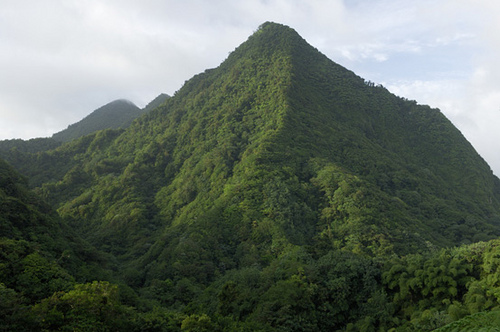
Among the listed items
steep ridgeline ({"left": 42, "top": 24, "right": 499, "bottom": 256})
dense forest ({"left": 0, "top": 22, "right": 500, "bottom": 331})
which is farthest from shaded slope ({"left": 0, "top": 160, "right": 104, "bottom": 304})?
steep ridgeline ({"left": 42, "top": 24, "right": 499, "bottom": 256})

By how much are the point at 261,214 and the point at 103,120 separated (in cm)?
12100

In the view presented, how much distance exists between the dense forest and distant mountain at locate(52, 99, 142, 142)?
28518mm

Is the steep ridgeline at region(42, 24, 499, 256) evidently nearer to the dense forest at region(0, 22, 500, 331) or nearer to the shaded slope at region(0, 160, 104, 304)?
the dense forest at region(0, 22, 500, 331)

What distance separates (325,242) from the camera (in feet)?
144

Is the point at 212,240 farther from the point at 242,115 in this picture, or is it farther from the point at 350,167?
the point at 242,115

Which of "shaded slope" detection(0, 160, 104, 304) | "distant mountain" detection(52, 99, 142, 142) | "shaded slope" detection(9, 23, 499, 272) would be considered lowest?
"shaded slope" detection(0, 160, 104, 304)

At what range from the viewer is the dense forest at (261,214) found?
19.9 meters

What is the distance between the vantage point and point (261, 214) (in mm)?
46781

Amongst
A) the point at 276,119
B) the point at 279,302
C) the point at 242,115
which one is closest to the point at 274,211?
the point at 279,302

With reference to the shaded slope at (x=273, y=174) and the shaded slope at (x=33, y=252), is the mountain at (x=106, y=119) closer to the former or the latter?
the shaded slope at (x=273, y=174)

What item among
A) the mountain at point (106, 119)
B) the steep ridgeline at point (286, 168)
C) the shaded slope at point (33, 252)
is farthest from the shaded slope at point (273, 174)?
the mountain at point (106, 119)

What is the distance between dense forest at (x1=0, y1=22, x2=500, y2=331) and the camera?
19875 millimetres

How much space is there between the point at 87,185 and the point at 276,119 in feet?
138

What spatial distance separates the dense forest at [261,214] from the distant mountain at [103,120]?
28.5 metres
